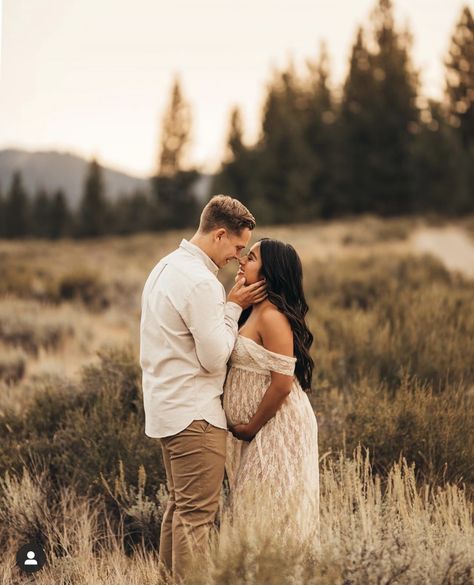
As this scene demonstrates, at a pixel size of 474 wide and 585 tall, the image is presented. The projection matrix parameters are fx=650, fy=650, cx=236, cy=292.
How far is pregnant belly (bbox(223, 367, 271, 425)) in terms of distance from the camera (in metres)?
3.49

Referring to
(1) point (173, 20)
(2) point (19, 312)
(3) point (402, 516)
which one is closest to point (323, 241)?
(2) point (19, 312)

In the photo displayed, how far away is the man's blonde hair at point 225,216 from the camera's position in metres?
3.36

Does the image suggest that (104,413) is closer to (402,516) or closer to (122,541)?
(122,541)

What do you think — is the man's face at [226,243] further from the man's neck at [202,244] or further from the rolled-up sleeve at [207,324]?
the rolled-up sleeve at [207,324]

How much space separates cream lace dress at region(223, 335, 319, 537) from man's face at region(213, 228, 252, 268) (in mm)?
430

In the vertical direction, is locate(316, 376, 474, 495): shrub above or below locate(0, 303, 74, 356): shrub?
above

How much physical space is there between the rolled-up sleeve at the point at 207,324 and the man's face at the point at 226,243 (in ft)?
0.80

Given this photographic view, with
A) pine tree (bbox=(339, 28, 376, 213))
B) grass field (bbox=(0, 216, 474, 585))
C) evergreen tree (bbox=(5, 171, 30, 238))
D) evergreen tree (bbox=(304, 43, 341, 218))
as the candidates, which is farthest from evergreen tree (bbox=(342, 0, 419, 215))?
evergreen tree (bbox=(5, 171, 30, 238))

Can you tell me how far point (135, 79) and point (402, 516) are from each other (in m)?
8.20

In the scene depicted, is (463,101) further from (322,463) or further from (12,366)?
(322,463)

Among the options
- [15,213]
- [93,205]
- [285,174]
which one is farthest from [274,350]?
[15,213]

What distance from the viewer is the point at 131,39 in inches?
316

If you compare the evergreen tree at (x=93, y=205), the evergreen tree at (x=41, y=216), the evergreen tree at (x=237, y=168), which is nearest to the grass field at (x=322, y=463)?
the evergreen tree at (x=237, y=168)

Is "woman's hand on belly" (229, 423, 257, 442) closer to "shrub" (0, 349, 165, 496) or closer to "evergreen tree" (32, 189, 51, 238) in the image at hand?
"shrub" (0, 349, 165, 496)
